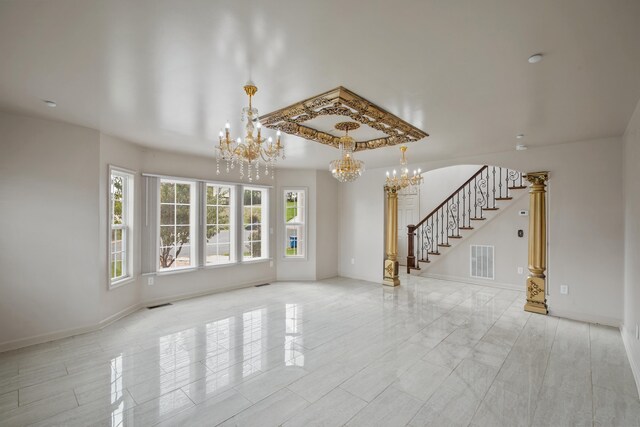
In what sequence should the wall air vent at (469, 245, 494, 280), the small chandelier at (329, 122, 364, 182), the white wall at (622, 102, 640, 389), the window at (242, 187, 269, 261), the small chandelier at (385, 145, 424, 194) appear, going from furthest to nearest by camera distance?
1. the wall air vent at (469, 245, 494, 280)
2. the window at (242, 187, 269, 261)
3. the small chandelier at (385, 145, 424, 194)
4. the small chandelier at (329, 122, 364, 182)
5. the white wall at (622, 102, 640, 389)

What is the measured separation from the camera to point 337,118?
11.0 feet

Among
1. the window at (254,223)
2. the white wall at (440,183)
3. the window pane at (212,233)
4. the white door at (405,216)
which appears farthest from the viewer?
the white door at (405,216)

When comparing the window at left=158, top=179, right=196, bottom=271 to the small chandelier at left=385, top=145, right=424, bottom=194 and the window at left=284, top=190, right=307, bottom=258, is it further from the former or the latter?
the small chandelier at left=385, top=145, right=424, bottom=194

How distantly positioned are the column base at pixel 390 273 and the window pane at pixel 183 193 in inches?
175

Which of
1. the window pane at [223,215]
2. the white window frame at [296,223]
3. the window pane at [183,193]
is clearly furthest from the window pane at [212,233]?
the white window frame at [296,223]

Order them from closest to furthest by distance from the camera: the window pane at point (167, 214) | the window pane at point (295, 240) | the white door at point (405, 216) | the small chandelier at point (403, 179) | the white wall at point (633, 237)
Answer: the white wall at point (633, 237), the small chandelier at point (403, 179), the window pane at point (167, 214), the window pane at point (295, 240), the white door at point (405, 216)

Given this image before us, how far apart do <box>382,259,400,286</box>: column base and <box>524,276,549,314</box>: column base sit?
94.3 inches

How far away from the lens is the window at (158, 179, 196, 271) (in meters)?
5.16

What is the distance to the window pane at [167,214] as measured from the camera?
5.12 meters

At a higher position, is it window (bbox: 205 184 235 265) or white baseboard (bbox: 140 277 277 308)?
window (bbox: 205 184 235 265)

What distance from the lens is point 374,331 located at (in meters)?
3.84

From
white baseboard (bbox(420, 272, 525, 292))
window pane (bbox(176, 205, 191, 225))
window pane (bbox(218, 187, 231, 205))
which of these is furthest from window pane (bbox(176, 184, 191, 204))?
white baseboard (bbox(420, 272, 525, 292))

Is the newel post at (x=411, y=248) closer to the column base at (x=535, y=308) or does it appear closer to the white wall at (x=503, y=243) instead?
the white wall at (x=503, y=243)

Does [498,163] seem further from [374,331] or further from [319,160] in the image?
[374,331]
